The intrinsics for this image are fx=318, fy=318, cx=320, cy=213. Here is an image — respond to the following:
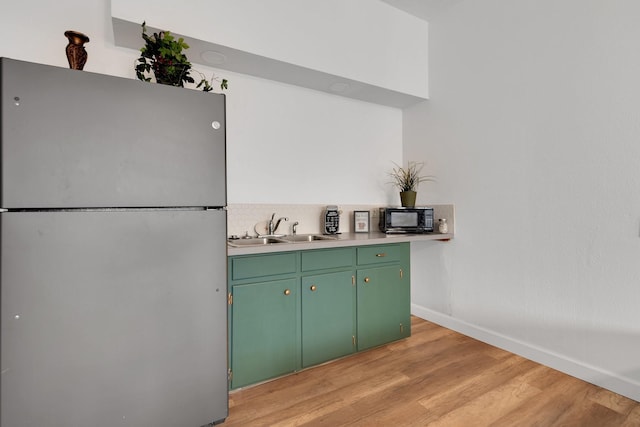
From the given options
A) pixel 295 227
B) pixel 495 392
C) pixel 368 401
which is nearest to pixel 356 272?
pixel 295 227

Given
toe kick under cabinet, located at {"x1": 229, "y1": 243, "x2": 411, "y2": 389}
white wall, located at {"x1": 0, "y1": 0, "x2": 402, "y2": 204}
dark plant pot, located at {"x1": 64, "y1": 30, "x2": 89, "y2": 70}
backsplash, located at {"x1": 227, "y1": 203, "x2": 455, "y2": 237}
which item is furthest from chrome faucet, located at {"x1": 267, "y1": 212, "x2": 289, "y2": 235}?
dark plant pot, located at {"x1": 64, "y1": 30, "x2": 89, "y2": 70}

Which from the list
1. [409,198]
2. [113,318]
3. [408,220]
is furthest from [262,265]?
[409,198]

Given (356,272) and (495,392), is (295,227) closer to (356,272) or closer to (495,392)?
(356,272)

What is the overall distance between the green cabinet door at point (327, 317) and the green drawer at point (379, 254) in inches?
7.0

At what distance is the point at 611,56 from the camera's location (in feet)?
6.69

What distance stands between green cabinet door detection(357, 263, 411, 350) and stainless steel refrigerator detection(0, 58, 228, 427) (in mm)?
1227

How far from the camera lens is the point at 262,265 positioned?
211 cm

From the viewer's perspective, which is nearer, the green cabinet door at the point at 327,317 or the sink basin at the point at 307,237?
the green cabinet door at the point at 327,317

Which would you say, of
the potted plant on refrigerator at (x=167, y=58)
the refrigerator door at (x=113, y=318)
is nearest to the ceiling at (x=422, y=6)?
the potted plant on refrigerator at (x=167, y=58)

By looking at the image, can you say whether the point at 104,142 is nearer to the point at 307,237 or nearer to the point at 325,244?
the point at 325,244

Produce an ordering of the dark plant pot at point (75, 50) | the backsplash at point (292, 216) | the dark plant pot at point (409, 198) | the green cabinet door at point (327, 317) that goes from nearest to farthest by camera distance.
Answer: the dark plant pot at point (75, 50), the green cabinet door at point (327, 317), the backsplash at point (292, 216), the dark plant pot at point (409, 198)

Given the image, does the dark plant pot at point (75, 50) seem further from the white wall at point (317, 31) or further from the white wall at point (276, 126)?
the white wall at point (276, 126)

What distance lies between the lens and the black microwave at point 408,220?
9.83ft

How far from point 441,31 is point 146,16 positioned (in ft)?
8.65
